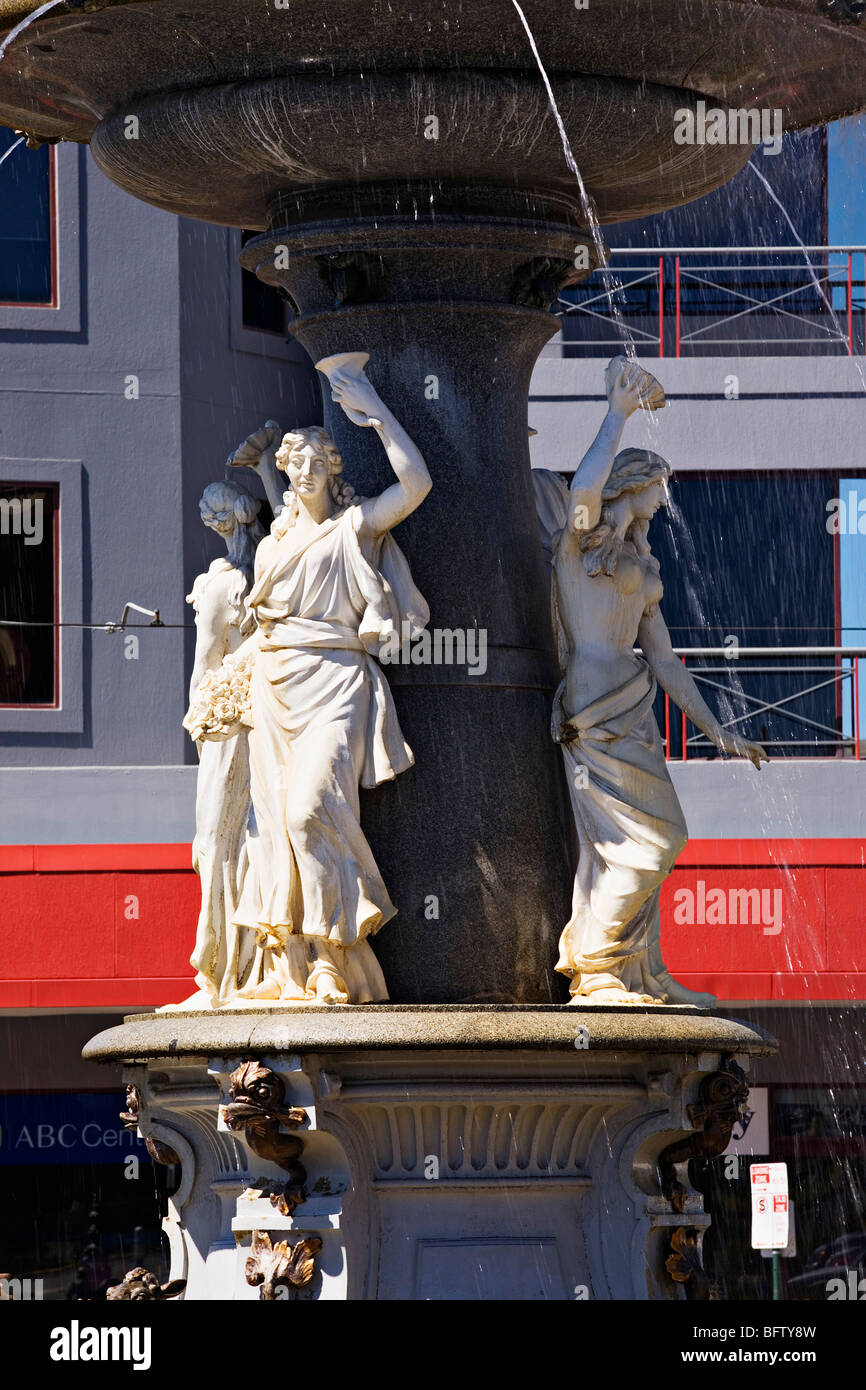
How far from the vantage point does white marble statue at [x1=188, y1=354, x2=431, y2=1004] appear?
9156mm

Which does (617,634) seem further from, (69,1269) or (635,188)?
(69,1269)

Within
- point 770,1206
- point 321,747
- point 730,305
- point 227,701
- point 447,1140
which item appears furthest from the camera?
point 730,305

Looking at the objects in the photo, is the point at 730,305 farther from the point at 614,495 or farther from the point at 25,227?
the point at 614,495

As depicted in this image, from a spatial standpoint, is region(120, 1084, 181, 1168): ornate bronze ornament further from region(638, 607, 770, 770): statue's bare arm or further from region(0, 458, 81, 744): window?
region(0, 458, 81, 744): window

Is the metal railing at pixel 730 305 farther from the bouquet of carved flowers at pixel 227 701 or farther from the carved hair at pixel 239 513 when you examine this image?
the bouquet of carved flowers at pixel 227 701

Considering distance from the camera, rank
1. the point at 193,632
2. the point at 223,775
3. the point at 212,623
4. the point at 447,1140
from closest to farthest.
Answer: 1. the point at 447,1140
2. the point at 223,775
3. the point at 212,623
4. the point at 193,632

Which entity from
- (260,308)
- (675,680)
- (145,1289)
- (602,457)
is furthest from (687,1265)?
(260,308)

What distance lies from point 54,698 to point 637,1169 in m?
17.3

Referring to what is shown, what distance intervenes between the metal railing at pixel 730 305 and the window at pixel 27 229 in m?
4.75

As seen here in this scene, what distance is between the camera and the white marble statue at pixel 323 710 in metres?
9.16

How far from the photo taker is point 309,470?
9469mm

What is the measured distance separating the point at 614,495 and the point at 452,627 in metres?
0.71

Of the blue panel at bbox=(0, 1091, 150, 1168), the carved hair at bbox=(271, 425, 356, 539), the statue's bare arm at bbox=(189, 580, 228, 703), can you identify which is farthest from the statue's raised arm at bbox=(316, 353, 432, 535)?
the blue panel at bbox=(0, 1091, 150, 1168)

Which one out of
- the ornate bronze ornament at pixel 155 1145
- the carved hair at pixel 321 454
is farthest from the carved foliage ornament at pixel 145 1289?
the carved hair at pixel 321 454
